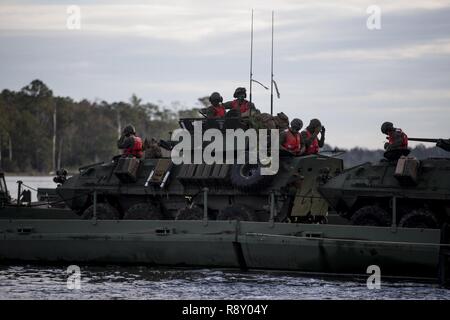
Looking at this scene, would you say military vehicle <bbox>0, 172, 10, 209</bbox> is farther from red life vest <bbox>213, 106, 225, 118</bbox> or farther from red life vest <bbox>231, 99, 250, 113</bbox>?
red life vest <bbox>231, 99, 250, 113</bbox>

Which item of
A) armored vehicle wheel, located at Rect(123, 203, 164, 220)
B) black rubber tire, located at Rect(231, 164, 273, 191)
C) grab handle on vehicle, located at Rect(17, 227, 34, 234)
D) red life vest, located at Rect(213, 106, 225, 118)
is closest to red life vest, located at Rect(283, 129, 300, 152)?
black rubber tire, located at Rect(231, 164, 273, 191)

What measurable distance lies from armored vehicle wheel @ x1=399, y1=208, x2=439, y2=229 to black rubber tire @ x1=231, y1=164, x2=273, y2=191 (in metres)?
4.07

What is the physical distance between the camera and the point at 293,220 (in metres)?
33.6

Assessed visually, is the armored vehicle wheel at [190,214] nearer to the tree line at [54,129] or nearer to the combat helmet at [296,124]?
the combat helmet at [296,124]

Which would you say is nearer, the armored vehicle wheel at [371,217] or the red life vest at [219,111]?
the armored vehicle wheel at [371,217]

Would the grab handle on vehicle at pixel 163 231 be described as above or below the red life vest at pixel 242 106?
below

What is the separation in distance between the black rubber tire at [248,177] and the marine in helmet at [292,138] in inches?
38.7

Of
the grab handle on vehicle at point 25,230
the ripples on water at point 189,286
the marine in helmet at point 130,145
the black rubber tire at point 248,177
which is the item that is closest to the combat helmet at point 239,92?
the black rubber tire at point 248,177

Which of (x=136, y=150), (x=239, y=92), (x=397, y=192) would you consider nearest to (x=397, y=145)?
(x=397, y=192)

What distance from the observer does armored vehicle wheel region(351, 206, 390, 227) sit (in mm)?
31422

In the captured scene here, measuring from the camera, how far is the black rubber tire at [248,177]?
3312 centimetres

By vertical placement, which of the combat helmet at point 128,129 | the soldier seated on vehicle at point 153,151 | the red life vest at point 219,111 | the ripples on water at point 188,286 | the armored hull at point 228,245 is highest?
the red life vest at point 219,111

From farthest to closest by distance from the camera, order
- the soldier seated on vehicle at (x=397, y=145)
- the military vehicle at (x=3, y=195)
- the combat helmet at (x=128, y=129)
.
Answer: the military vehicle at (x=3, y=195) → the combat helmet at (x=128, y=129) → the soldier seated on vehicle at (x=397, y=145)
